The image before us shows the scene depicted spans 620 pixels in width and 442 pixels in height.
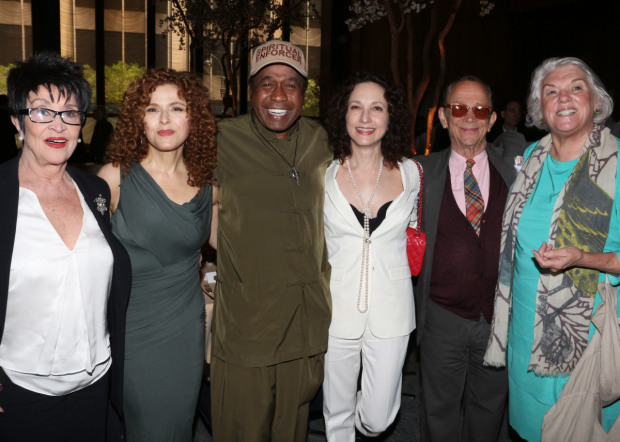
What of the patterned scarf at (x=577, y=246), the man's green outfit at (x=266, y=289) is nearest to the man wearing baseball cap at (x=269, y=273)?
the man's green outfit at (x=266, y=289)

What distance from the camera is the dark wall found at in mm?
8562

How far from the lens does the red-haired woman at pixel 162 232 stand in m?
2.29

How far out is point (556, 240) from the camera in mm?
2352

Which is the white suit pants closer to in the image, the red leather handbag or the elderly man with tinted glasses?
the elderly man with tinted glasses

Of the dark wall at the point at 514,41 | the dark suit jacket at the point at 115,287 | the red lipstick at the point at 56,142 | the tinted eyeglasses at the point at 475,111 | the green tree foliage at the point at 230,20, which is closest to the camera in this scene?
the red lipstick at the point at 56,142

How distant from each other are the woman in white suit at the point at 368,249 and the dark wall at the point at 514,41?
624 cm

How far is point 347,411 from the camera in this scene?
279cm

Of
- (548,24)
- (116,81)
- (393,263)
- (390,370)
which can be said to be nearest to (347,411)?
(390,370)

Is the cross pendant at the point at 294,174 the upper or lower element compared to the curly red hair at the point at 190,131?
lower

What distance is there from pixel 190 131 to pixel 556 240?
1.76 metres

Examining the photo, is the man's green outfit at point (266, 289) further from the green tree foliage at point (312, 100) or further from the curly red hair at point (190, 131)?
the green tree foliage at point (312, 100)

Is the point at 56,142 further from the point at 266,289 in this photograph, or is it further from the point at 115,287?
the point at 266,289

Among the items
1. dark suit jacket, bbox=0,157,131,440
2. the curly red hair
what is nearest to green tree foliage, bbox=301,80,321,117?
the curly red hair

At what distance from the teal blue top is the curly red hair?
154 cm
